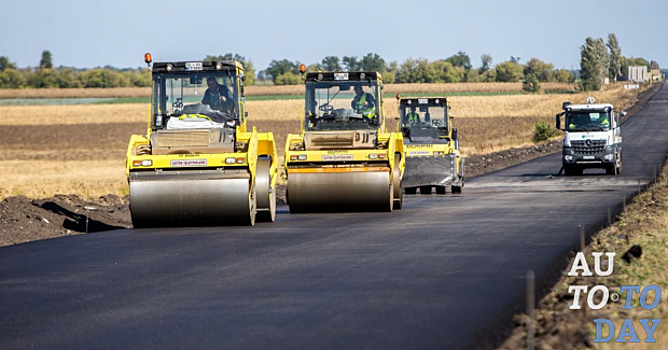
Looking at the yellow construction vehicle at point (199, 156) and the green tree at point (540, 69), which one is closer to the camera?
the yellow construction vehicle at point (199, 156)

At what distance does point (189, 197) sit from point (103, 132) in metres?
56.2

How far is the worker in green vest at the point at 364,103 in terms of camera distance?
2127 cm

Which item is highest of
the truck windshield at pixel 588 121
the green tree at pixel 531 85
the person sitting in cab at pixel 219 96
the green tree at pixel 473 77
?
the green tree at pixel 473 77

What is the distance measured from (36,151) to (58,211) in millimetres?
36518

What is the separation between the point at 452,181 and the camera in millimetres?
27016

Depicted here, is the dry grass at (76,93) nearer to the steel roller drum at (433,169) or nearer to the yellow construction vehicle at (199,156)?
the steel roller drum at (433,169)

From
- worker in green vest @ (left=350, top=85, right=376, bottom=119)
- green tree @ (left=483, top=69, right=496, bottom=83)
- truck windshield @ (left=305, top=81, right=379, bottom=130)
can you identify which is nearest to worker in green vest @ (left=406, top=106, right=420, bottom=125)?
truck windshield @ (left=305, top=81, right=379, bottom=130)

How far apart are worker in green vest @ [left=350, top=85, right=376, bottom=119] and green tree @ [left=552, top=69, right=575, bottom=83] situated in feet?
502

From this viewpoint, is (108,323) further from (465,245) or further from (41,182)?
(41,182)

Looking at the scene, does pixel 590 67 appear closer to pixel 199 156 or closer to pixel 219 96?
pixel 219 96

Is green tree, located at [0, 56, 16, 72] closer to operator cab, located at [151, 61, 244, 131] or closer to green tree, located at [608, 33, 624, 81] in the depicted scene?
green tree, located at [608, 33, 624, 81]

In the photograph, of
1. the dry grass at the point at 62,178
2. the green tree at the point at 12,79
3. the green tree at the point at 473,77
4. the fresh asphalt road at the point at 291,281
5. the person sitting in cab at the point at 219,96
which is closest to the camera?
the fresh asphalt road at the point at 291,281

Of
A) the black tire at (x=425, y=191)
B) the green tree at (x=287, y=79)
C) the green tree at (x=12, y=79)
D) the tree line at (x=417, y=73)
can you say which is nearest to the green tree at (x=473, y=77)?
the tree line at (x=417, y=73)

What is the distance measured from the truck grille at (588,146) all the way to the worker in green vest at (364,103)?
1635cm
